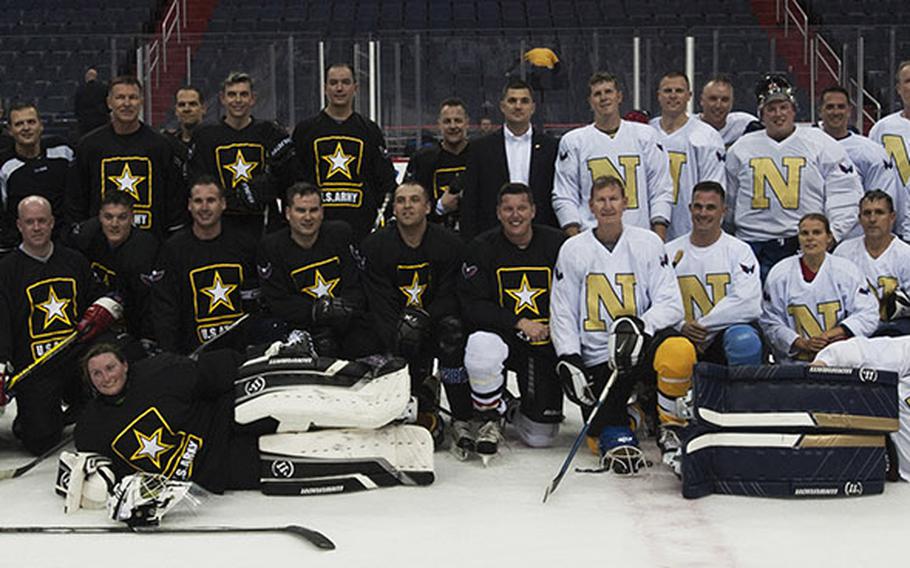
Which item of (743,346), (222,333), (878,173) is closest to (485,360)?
(743,346)

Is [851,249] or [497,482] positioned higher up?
[851,249]

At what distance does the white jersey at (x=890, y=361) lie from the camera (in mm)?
3668

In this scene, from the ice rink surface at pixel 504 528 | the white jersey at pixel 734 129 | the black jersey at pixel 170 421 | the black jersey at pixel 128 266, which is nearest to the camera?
the ice rink surface at pixel 504 528

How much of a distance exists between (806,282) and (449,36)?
17.8ft

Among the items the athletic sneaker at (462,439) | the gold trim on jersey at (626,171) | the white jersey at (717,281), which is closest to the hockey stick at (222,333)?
the athletic sneaker at (462,439)

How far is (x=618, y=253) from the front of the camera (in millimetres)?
4086

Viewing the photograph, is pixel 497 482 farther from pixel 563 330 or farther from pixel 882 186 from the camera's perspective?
pixel 882 186

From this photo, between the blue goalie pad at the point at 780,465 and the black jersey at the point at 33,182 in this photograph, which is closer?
the blue goalie pad at the point at 780,465

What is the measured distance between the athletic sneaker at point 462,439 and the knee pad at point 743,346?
2.96 feet

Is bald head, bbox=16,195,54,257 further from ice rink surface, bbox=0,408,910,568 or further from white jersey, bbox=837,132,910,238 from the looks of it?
white jersey, bbox=837,132,910,238

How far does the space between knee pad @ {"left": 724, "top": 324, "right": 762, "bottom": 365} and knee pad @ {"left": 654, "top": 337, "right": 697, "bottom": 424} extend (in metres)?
0.25

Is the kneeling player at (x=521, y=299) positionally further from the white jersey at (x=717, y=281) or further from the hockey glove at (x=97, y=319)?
the hockey glove at (x=97, y=319)

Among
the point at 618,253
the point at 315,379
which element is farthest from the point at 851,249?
the point at 315,379

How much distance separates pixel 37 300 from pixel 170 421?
1.03 m
